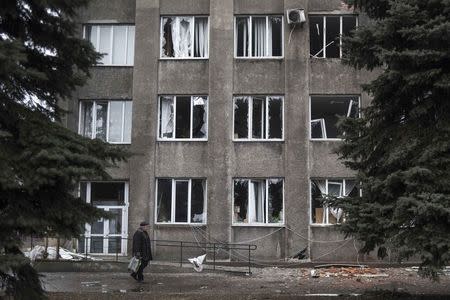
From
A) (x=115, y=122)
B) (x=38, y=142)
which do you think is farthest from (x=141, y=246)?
(x=115, y=122)

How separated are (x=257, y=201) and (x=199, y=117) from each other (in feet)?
13.6

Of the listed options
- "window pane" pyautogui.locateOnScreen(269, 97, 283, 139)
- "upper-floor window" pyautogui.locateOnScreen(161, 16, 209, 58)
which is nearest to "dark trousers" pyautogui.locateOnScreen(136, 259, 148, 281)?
"window pane" pyautogui.locateOnScreen(269, 97, 283, 139)

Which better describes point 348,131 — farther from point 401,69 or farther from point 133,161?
point 133,161

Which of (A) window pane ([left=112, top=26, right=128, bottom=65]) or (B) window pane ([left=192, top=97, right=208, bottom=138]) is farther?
(A) window pane ([left=112, top=26, right=128, bottom=65])

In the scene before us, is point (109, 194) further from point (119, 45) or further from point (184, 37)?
point (184, 37)

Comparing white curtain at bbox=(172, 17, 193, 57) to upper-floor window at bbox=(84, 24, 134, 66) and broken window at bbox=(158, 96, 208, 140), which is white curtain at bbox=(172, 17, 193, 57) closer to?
upper-floor window at bbox=(84, 24, 134, 66)

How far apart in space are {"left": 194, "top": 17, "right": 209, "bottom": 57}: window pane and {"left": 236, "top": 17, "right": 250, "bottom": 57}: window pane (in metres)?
1.29

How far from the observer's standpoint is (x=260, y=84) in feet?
81.9

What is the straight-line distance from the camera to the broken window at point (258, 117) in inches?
984

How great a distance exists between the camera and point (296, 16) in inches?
971

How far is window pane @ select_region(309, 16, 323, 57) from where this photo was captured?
25.5 metres

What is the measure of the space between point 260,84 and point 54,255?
33.6 ft

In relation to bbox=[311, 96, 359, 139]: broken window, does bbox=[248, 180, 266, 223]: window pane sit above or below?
below

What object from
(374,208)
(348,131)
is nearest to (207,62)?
(348,131)
